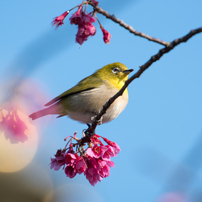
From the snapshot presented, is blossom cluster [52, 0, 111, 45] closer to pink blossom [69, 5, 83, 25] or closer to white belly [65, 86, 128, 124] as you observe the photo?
pink blossom [69, 5, 83, 25]

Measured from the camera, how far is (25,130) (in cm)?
391

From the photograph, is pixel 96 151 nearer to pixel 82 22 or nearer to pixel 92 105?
pixel 82 22

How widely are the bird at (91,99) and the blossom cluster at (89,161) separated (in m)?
1.37

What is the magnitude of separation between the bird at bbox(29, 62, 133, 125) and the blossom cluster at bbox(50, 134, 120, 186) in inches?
54.1

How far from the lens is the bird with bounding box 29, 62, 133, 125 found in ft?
16.7

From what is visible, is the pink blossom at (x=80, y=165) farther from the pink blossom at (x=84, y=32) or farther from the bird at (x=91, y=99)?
Result: the bird at (x=91, y=99)

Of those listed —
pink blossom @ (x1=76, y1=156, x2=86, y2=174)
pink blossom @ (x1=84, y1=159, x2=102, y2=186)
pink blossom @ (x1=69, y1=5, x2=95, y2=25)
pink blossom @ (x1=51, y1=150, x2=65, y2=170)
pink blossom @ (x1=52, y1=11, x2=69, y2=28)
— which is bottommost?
pink blossom @ (x1=84, y1=159, x2=102, y2=186)

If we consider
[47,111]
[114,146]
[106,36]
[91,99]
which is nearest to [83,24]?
[106,36]

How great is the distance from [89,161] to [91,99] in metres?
1.67

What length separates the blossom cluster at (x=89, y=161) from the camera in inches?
139

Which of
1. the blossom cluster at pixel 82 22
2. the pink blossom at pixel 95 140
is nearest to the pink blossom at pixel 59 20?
the blossom cluster at pixel 82 22

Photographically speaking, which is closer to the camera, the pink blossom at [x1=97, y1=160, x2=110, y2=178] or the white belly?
the pink blossom at [x1=97, y1=160, x2=110, y2=178]

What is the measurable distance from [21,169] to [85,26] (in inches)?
119

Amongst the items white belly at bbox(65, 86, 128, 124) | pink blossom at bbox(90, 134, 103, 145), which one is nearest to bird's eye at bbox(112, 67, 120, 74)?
white belly at bbox(65, 86, 128, 124)
